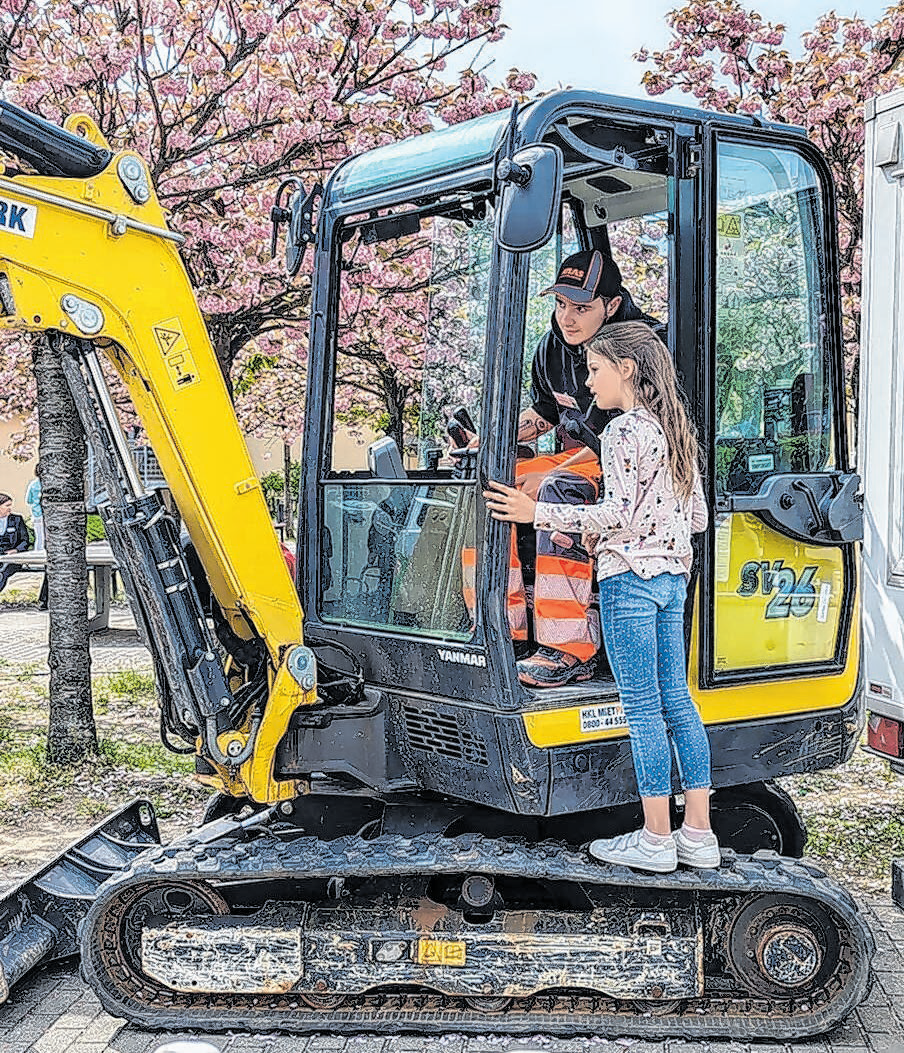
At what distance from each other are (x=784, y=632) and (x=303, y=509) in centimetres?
195

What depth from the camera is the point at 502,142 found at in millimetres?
4348

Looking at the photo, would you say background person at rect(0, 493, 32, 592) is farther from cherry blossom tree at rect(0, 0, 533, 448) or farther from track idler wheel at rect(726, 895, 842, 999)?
track idler wheel at rect(726, 895, 842, 999)

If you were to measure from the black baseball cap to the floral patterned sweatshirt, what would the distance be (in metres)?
0.58

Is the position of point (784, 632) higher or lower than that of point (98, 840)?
higher

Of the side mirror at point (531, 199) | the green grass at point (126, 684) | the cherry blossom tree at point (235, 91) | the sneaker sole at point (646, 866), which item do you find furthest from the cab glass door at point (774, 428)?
the green grass at point (126, 684)

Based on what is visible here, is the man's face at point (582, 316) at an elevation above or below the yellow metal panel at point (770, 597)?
above

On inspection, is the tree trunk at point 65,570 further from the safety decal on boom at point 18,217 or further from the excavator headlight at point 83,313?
the safety decal on boom at point 18,217

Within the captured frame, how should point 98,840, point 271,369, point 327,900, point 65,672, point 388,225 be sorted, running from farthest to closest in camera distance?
1. point 271,369
2. point 65,672
3. point 98,840
4. point 388,225
5. point 327,900

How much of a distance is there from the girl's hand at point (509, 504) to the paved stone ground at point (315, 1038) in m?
1.73

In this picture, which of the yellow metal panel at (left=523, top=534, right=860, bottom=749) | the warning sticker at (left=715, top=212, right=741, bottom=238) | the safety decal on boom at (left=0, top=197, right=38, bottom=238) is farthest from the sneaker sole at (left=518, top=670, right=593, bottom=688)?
the safety decal on boom at (left=0, top=197, right=38, bottom=238)

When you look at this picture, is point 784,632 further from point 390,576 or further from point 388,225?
point 388,225

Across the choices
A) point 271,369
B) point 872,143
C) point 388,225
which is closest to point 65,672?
point 388,225

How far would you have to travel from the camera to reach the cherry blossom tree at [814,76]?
36.1 ft

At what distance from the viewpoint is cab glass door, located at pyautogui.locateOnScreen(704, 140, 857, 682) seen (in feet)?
15.6
